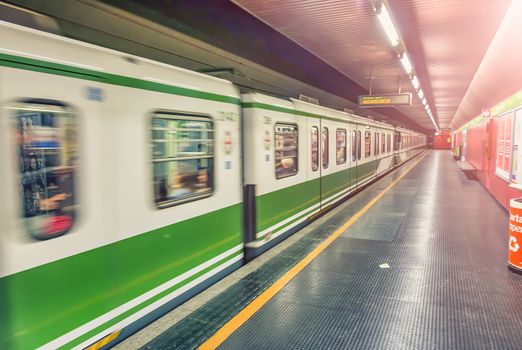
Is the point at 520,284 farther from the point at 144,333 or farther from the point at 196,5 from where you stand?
the point at 196,5

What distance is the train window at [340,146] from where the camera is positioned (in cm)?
867

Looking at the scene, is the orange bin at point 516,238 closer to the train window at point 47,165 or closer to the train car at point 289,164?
the train car at point 289,164

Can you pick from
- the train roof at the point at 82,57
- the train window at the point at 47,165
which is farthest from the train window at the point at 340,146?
the train window at the point at 47,165

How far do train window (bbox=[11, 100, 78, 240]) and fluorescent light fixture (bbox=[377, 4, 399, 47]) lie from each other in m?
4.45

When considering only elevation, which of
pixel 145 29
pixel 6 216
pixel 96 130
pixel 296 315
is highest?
pixel 145 29

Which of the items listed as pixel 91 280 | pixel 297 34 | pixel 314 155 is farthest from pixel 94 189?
pixel 297 34

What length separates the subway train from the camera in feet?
7.13

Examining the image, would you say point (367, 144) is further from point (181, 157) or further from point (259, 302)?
point (181, 157)

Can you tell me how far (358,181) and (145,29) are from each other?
7.69m

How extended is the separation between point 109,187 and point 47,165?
50 cm

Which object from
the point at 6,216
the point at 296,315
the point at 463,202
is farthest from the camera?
the point at 463,202

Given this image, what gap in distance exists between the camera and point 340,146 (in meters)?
9.01

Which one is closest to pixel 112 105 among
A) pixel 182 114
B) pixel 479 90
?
pixel 182 114

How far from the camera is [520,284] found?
4.08 meters
